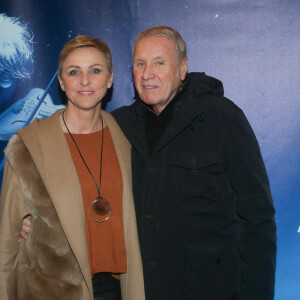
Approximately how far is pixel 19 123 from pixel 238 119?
1580mm

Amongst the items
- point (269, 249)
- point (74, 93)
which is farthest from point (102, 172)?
point (269, 249)

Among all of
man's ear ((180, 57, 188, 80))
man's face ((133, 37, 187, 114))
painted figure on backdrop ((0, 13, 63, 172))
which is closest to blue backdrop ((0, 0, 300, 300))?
painted figure on backdrop ((0, 13, 63, 172))

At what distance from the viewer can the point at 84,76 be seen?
2041 millimetres

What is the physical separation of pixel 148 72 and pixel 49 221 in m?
0.88

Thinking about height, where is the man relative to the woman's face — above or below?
below

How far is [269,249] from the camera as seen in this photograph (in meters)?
1.85

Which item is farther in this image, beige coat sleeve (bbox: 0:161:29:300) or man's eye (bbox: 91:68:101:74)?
man's eye (bbox: 91:68:101:74)

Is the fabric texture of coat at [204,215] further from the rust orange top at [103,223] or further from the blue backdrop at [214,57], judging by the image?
the blue backdrop at [214,57]

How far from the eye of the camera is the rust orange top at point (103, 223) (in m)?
1.98

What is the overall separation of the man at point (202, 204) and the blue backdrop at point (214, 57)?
0.68 metres

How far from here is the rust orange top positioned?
198 centimetres

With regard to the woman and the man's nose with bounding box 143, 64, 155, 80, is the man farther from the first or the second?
the woman

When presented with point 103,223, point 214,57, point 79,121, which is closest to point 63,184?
point 103,223

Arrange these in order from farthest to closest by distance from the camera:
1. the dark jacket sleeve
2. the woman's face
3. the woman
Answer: the woman's face
the woman
the dark jacket sleeve
